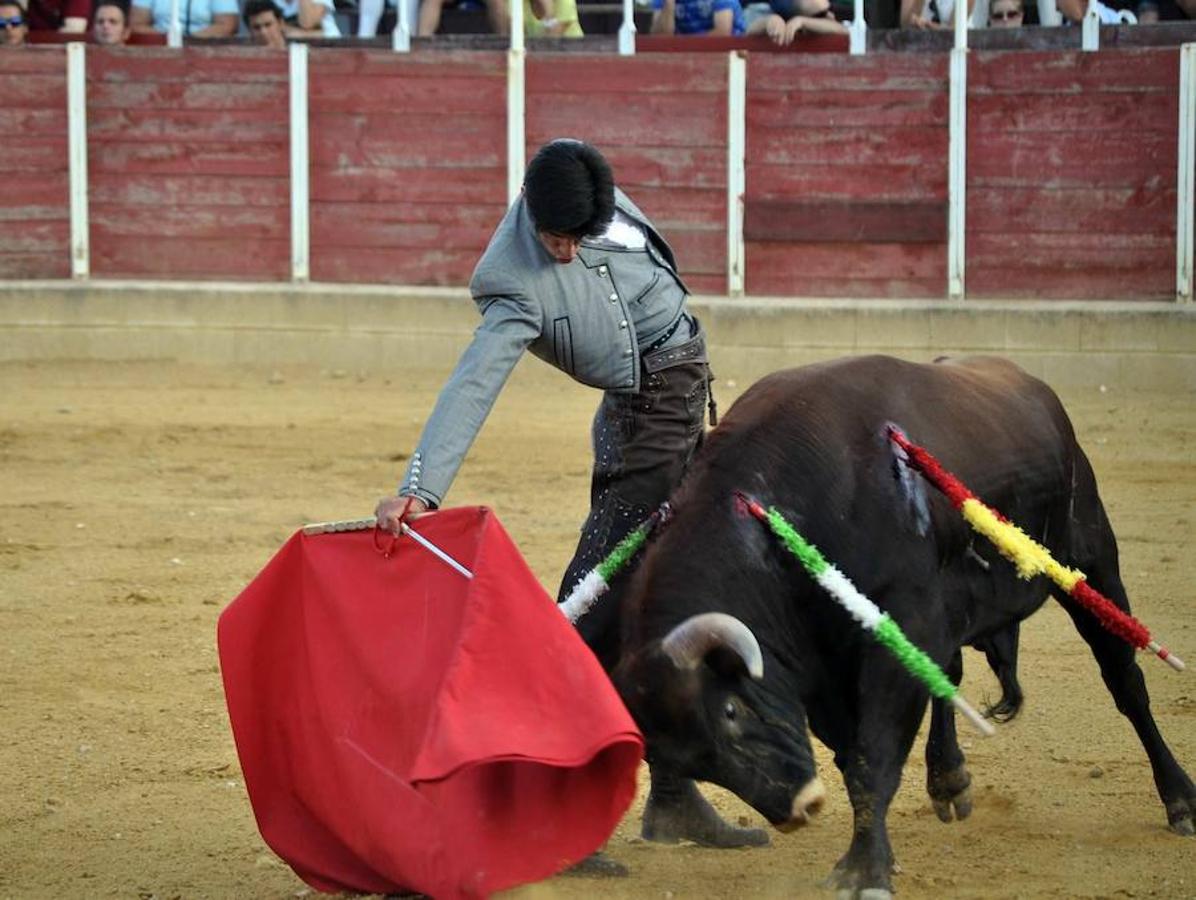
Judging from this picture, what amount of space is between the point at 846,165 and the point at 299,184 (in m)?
2.97

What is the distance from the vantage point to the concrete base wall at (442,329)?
9812 mm

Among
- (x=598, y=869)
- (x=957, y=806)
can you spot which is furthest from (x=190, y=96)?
A: (x=598, y=869)

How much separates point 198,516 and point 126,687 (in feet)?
7.11

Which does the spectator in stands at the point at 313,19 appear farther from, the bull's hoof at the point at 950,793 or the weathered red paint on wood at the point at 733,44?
the bull's hoof at the point at 950,793

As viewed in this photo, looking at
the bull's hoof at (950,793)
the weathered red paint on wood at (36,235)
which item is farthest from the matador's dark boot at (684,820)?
the weathered red paint on wood at (36,235)

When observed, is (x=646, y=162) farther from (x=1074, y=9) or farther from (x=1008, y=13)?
(x=1074, y=9)

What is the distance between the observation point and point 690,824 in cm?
389

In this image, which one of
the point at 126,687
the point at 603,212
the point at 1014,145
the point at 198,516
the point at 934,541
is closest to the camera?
the point at 603,212

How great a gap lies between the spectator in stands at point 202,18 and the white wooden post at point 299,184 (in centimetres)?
63

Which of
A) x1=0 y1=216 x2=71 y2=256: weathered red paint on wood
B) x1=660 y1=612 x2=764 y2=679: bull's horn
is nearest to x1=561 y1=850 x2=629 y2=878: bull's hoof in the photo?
x1=660 y1=612 x2=764 y2=679: bull's horn

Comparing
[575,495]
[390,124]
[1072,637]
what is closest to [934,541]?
[1072,637]

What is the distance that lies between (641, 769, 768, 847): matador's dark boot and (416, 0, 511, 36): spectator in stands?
300 inches

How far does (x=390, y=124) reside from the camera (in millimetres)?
10766

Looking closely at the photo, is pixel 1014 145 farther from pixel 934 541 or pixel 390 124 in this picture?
pixel 934 541
